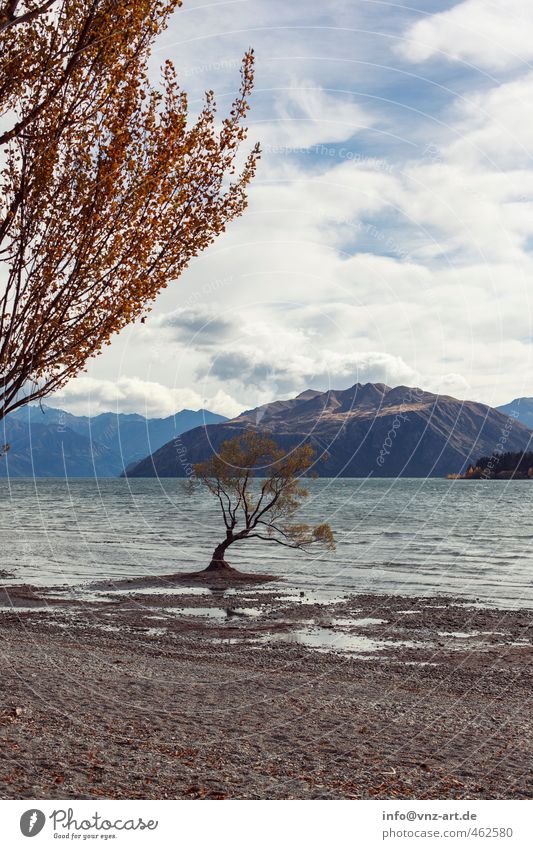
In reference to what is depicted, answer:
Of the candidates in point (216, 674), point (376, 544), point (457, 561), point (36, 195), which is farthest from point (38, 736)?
A: point (376, 544)

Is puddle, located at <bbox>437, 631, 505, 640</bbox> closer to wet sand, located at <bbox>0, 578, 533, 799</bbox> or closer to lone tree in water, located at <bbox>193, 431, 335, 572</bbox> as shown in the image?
wet sand, located at <bbox>0, 578, 533, 799</bbox>

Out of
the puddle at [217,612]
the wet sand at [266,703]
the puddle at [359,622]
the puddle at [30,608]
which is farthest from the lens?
the puddle at [30,608]

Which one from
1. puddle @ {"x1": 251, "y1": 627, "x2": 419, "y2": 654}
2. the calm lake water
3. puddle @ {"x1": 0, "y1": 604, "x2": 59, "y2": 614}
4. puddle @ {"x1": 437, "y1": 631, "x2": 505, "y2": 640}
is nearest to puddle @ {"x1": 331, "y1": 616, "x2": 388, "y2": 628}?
puddle @ {"x1": 251, "y1": 627, "x2": 419, "y2": 654}

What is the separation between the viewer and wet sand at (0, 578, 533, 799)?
10609 mm

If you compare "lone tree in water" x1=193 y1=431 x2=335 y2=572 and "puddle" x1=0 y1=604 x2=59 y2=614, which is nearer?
"puddle" x1=0 y1=604 x2=59 y2=614

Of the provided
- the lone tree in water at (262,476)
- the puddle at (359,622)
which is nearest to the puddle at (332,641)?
the puddle at (359,622)

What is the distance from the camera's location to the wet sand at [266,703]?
10.6 meters

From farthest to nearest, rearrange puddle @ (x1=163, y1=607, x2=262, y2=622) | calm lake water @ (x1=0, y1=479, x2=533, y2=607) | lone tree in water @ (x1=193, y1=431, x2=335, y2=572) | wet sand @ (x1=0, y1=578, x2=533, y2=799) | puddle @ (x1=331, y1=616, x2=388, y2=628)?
1. lone tree in water @ (x1=193, y1=431, x2=335, y2=572)
2. calm lake water @ (x1=0, y1=479, x2=533, y2=607)
3. puddle @ (x1=163, y1=607, x2=262, y2=622)
4. puddle @ (x1=331, y1=616, x2=388, y2=628)
5. wet sand @ (x1=0, y1=578, x2=533, y2=799)

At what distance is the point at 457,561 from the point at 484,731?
4738 cm

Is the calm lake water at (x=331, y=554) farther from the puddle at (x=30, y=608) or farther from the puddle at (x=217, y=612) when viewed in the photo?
the puddle at (x=30, y=608)

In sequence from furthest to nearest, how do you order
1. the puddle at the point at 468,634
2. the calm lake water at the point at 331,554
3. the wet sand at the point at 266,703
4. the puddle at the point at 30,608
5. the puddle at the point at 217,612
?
the calm lake water at the point at 331,554, the puddle at the point at 30,608, the puddle at the point at 217,612, the puddle at the point at 468,634, the wet sand at the point at 266,703

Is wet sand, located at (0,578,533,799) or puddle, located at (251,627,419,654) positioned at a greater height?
wet sand, located at (0,578,533,799)

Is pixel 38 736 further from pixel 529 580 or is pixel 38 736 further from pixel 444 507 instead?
pixel 444 507

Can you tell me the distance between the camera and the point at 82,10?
11.0 m
